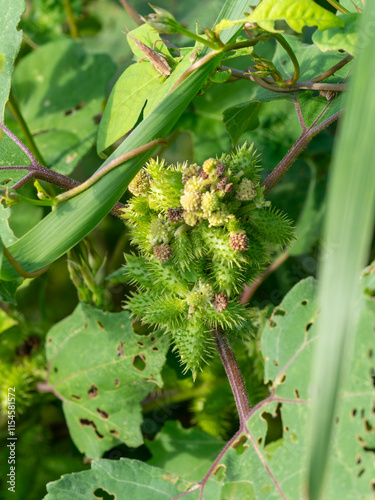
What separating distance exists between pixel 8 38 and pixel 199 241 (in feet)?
2.46

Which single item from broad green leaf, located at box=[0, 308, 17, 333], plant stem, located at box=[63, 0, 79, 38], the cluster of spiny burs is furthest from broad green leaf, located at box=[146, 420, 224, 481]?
plant stem, located at box=[63, 0, 79, 38]

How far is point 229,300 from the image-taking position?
1.06 meters

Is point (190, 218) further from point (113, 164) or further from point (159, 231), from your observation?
point (113, 164)

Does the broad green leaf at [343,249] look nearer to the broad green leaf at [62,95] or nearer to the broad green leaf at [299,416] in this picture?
the broad green leaf at [299,416]

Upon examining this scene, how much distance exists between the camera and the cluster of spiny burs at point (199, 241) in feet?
3.19

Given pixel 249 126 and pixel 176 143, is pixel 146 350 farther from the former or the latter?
pixel 176 143

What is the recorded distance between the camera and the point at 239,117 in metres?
1.35

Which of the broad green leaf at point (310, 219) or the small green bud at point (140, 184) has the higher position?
the broad green leaf at point (310, 219)

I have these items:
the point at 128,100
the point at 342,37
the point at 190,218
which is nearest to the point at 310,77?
the point at 342,37

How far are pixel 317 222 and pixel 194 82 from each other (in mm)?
947

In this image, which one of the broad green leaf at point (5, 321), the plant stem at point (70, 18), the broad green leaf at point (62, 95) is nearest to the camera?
the broad green leaf at point (5, 321)

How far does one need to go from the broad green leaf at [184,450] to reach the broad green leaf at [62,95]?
95 cm

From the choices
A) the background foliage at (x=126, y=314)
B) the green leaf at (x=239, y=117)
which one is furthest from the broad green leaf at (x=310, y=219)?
the green leaf at (x=239, y=117)

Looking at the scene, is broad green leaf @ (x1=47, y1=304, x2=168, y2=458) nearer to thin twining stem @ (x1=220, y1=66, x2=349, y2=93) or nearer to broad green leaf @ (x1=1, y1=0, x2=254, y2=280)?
broad green leaf @ (x1=1, y1=0, x2=254, y2=280)
